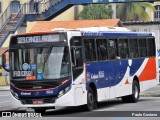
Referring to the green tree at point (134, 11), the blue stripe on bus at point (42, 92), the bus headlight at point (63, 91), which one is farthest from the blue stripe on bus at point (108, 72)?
the green tree at point (134, 11)

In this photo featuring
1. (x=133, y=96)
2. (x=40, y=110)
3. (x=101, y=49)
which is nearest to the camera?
(x=40, y=110)

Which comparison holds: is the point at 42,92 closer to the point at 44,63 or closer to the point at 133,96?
the point at 44,63

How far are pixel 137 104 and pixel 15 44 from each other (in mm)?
6088

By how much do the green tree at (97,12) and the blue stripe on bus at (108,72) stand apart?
66.6 metres

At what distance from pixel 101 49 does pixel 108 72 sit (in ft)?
3.19

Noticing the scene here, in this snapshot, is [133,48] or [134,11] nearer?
[133,48]

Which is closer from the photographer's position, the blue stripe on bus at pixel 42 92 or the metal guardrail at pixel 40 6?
the blue stripe on bus at pixel 42 92

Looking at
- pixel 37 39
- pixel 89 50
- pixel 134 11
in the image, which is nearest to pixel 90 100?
pixel 89 50

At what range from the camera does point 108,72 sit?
2447cm

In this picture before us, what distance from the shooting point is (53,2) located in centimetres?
5334

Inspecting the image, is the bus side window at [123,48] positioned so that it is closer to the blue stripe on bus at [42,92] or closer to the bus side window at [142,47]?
the bus side window at [142,47]

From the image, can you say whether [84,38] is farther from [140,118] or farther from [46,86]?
[140,118]

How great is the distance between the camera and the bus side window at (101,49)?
23883 mm

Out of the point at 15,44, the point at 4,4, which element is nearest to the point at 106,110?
the point at 15,44
